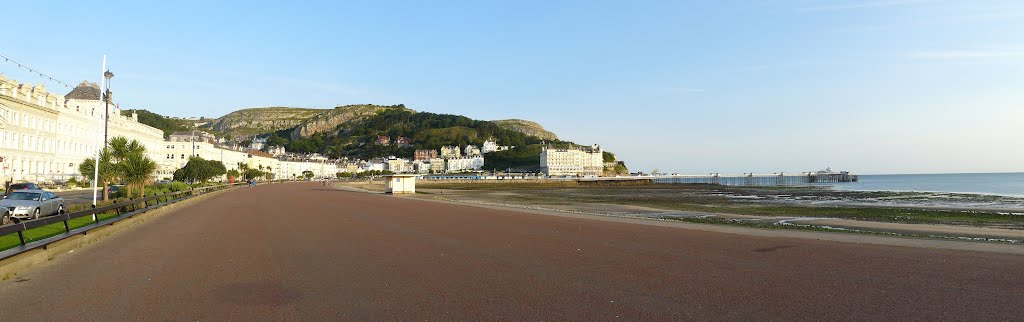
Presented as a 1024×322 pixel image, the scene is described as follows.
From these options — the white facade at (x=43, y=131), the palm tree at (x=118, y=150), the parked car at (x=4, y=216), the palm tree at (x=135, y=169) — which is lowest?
the parked car at (x=4, y=216)

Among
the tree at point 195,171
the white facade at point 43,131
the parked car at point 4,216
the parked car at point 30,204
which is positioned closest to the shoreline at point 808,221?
the parked car at point 30,204

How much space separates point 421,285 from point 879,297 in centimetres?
582

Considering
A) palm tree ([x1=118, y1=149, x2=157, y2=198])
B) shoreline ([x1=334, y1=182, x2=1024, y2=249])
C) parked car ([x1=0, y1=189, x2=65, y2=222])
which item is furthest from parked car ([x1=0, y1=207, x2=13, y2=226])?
shoreline ([x1=334, y1=182, x2=1024, y2=249])

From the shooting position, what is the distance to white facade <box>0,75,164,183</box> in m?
56.3

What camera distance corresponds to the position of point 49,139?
2586 inches

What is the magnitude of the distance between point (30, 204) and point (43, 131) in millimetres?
57933

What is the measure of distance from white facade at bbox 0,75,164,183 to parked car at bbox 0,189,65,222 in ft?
102

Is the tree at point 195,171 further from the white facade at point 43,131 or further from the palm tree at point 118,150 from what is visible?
the palm tree at point 118,150

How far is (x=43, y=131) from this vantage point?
64375 mm

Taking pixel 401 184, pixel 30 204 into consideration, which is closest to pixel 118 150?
pixel 30 204

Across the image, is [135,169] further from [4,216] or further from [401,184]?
[401,184]

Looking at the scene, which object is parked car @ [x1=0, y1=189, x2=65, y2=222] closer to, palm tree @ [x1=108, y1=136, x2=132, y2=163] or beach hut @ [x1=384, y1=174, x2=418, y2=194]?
palm tree @ [x1=108, y1=136, x2=132, y2=163]

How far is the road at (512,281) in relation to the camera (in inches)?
248

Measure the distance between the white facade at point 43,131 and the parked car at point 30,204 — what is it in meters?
31.0
